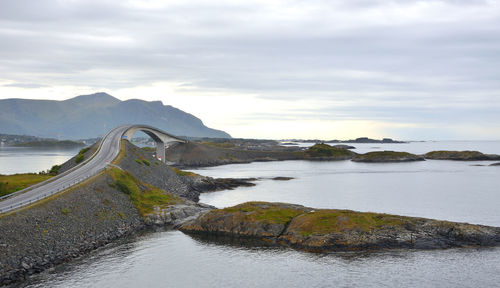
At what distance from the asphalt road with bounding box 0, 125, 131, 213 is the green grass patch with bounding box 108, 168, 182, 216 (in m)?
4.92

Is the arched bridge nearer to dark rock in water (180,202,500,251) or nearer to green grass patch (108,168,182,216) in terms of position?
green grass patch (108,168,182,216)

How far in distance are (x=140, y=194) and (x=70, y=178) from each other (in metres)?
12.8

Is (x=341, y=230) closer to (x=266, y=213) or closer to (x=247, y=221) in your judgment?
(x=266, y=213)

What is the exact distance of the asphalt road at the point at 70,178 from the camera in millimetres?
57156

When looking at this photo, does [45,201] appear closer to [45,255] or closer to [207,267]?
[45,255]

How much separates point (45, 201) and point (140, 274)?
66.8 feet

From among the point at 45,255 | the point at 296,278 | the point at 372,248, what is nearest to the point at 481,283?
the point at 372,248

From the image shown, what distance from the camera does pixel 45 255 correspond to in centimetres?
4681

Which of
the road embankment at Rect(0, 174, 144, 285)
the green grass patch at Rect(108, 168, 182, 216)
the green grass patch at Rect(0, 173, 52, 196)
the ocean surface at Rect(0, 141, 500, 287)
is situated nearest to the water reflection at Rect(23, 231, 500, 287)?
the ocean surface at Rect(0, 141, 500, 287)

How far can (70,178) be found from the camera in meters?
75.6

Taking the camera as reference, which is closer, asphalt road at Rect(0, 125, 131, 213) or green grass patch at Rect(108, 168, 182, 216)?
asphalt road at Rect(0, 125, 131, 213)

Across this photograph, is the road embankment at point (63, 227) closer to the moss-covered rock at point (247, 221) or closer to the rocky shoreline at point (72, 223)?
the rocky shoreline at point (72, 223)

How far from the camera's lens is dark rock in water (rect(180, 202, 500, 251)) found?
177 feet

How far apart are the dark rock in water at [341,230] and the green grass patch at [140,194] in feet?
35.7
